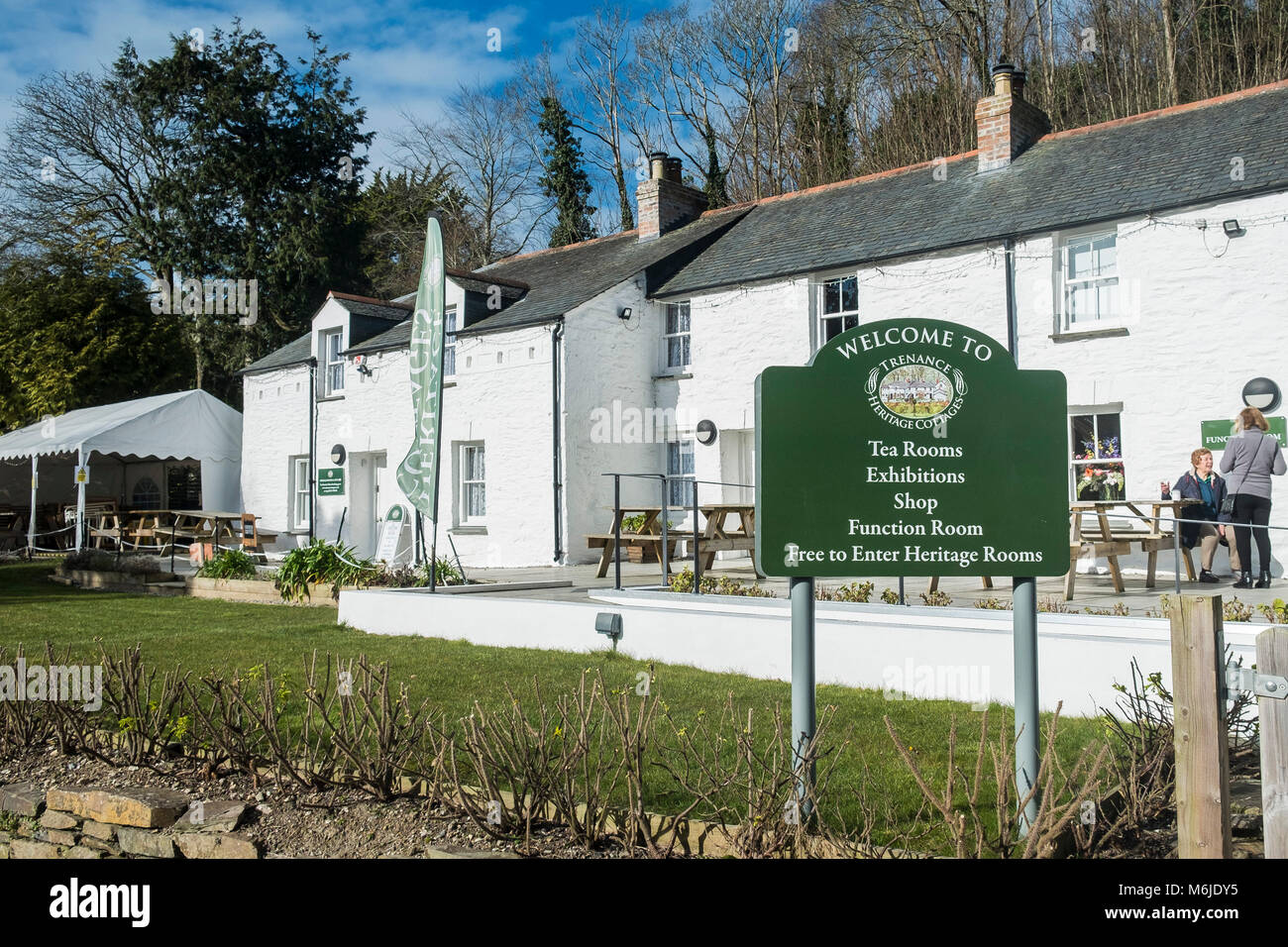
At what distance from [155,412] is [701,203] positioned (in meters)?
12.8

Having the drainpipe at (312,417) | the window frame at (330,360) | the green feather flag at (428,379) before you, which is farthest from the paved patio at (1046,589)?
the window frame at (330,360)

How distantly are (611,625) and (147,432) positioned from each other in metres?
17.6

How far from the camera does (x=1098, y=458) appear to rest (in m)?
14.0

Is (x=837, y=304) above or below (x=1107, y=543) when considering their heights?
above

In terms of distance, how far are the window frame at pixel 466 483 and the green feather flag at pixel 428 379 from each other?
8011mm

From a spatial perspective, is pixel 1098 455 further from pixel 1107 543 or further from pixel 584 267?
pixel 584 267

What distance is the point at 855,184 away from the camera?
62.7 feet

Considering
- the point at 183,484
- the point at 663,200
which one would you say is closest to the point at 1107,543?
the point at 663,200

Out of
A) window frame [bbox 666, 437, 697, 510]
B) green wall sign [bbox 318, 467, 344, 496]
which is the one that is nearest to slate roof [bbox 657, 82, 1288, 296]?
window frame [bbox 666, 437, 697, 510]

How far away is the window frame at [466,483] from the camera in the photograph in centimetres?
1955

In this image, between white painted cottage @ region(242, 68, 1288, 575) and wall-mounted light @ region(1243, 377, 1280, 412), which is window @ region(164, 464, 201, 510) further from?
wall-mounted light @ region(1243, 377, 1280, 412)

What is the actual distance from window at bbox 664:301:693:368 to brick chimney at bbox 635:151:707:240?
8.88 ft

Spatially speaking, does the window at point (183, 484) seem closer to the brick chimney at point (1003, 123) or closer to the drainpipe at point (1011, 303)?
the brick chimney at point (1003, 123)
